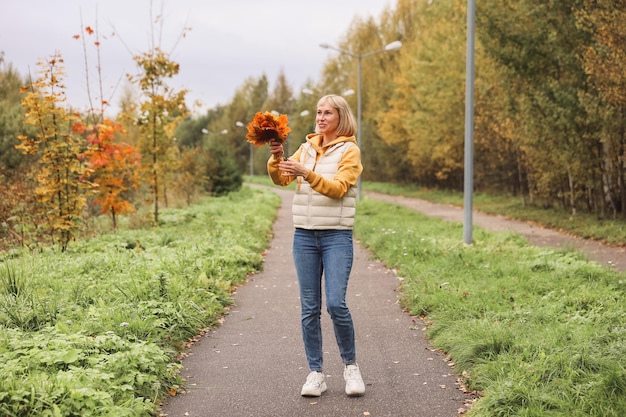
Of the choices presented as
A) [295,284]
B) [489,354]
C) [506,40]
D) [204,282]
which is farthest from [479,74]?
[489,354]

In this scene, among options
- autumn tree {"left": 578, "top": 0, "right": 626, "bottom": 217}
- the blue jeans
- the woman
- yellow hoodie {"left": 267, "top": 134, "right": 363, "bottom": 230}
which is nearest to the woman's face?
the woman

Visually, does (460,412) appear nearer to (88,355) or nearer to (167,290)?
(88,355)

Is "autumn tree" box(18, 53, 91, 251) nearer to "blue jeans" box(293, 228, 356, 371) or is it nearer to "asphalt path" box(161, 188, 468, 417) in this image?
"asphalt path" box(161, 188, 468, 417)

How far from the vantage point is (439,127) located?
2795cm

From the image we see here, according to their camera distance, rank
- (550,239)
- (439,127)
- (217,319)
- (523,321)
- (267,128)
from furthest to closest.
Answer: (439,127) < (550,239) < (217,319) < (523,321) < (267,128)

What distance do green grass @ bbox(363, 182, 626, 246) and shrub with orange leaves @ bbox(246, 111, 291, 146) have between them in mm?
11478

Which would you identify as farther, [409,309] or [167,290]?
[409,309]

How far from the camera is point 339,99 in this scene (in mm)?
4527

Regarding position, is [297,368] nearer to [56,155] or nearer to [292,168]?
[292,168]

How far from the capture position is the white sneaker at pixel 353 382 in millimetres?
4645

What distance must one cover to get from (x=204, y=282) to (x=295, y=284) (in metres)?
1.78

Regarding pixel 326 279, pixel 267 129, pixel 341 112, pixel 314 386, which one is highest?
pixel 341 112

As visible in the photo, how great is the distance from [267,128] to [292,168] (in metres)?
0.38

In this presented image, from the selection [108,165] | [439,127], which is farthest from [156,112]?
[439,127]
